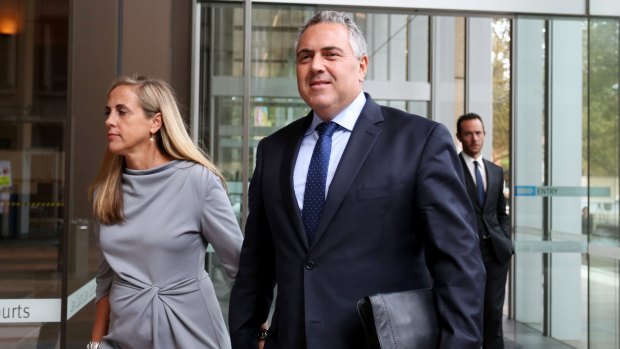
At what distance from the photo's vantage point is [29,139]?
16.7 ft

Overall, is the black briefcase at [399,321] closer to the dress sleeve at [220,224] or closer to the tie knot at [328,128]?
the tie knot at [328,128]

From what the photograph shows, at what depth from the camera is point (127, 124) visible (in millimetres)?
2699

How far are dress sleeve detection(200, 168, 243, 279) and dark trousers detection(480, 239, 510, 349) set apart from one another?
3.48m

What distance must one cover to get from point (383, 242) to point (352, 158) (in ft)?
0.80

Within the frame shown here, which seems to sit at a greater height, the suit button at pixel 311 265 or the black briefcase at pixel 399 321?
the suit button at pixel 311 265

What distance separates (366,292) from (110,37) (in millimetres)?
3487

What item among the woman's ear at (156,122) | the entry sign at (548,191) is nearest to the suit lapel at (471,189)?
the entry sign at (548,191)

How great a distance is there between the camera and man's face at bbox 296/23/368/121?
211 centimetres

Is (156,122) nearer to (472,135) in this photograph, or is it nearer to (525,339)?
(472,135)

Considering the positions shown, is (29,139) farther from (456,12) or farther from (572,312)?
(572,312)

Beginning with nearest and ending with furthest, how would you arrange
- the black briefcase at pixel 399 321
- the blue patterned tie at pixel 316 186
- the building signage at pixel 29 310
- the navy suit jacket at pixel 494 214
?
the black briefcase at pixel 399 321 < the blue patterned tie at pixel 316 186 < the building signage at pixel 29 310 < the navy suit jacket at pixel 494 214

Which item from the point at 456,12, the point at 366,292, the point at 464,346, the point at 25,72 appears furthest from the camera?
the point at 456,12

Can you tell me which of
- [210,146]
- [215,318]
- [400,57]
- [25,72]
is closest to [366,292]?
[215,318]

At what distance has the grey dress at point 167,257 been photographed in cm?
255
